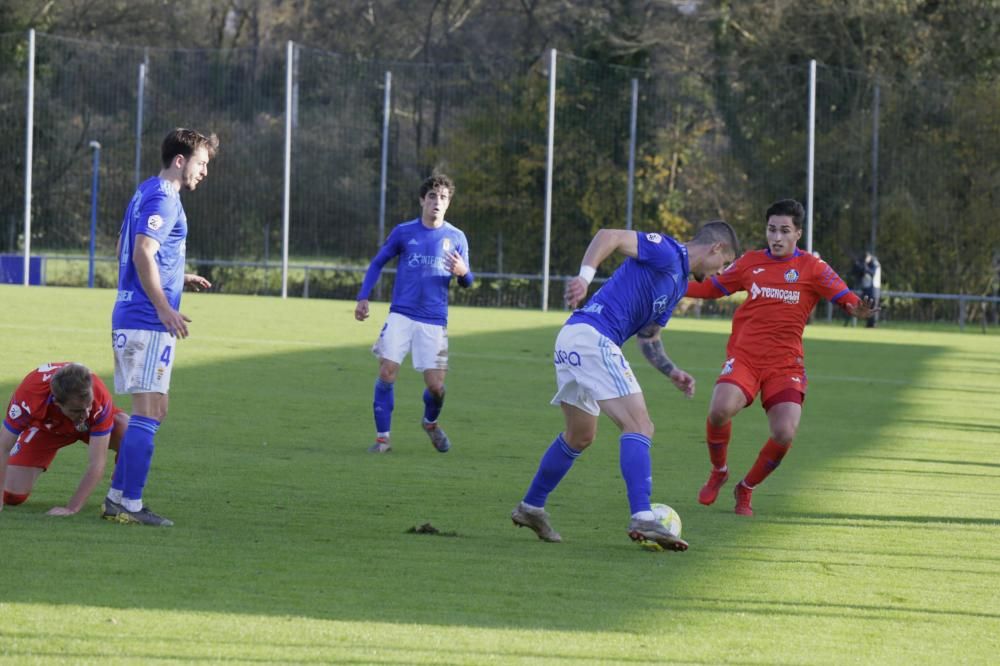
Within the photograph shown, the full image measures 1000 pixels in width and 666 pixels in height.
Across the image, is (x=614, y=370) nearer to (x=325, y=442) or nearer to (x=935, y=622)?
(x=935, y=622)

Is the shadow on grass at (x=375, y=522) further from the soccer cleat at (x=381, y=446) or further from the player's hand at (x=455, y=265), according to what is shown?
the player's hand at (x=455, y=265)

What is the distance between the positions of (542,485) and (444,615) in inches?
74.0

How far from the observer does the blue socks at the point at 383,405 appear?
1117 cm

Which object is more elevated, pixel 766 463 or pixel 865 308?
pixel 865 308

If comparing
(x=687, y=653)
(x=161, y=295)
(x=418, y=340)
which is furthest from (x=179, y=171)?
(x=418, y=340)

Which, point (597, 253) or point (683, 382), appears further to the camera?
point (683, 382)

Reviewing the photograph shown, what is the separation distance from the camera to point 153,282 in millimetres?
7094

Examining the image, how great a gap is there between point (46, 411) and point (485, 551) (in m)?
Answer: 2.32

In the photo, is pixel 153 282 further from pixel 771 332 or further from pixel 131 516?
pixel 771 332

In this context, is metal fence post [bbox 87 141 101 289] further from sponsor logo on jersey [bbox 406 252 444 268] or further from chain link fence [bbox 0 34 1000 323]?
sponsor logo on jersey [bbox 406 252 444 268]

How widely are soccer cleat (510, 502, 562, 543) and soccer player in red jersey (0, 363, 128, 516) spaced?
2090 millimetres

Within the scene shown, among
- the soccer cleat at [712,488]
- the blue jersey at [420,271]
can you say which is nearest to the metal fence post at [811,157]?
the blue jersey at [420,271]

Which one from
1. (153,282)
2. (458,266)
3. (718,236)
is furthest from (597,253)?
(458,266)

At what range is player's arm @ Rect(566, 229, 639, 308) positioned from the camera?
6516mm
